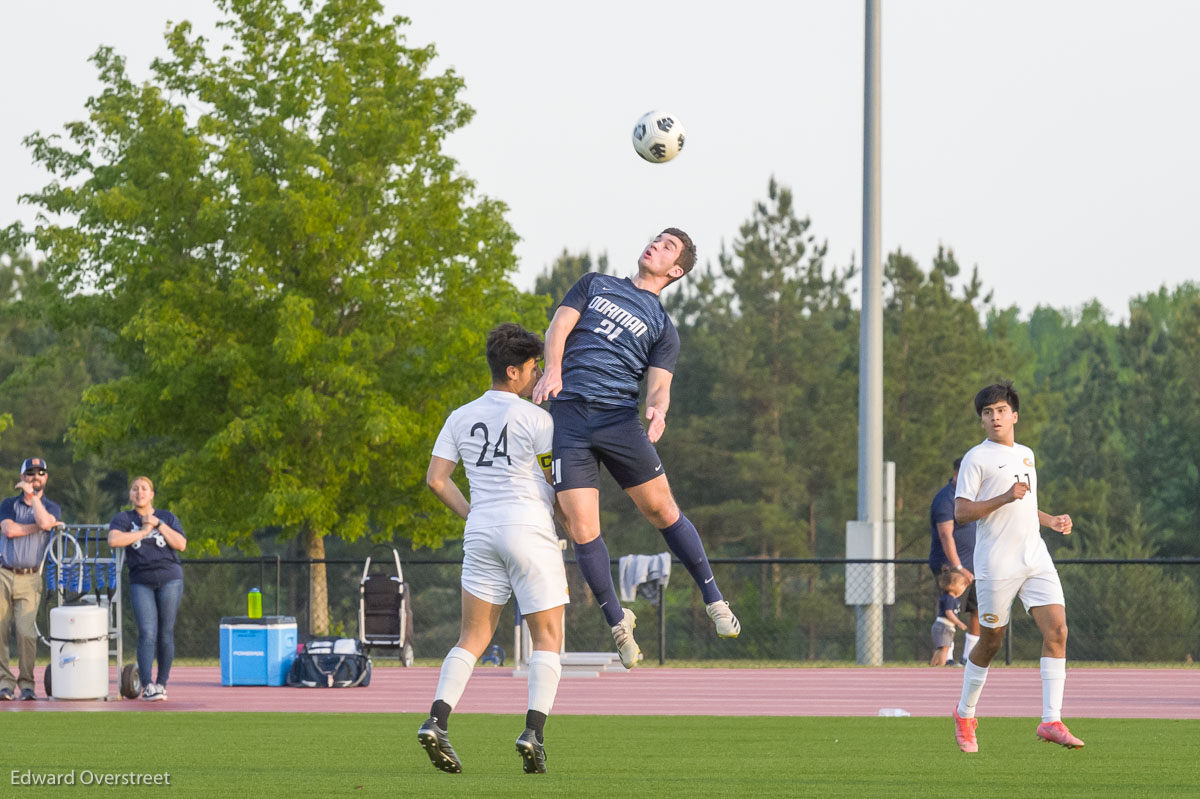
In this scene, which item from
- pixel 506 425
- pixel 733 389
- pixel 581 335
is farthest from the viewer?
pixel 733 389

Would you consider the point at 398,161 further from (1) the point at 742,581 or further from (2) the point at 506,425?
(1) the point at 742,581

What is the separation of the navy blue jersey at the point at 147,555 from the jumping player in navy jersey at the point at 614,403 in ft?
23.8

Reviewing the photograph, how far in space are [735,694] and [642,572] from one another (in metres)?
2.78

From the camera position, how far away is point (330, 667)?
674 inches

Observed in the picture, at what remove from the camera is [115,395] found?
28.8 m

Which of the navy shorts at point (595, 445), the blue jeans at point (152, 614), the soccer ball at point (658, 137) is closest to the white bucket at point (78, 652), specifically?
the blue jeans at point (152, 614)

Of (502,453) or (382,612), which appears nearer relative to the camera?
(502,453)

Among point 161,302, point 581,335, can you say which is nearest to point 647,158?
point 581,335

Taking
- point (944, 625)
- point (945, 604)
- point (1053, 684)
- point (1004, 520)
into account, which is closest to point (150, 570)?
point (1004, 520)

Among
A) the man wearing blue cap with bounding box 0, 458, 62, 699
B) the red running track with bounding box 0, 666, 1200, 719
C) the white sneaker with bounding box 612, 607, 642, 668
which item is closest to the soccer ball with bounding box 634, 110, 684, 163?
the white sneaker with bounding box 612, 607, 642, 668

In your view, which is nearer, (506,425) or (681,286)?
(506,425)

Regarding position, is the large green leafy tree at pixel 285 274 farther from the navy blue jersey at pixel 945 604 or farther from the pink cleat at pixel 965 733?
the pink cleat at pixel 965 733

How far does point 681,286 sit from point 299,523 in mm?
37209

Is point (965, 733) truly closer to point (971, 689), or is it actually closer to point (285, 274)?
point (971, 689)
